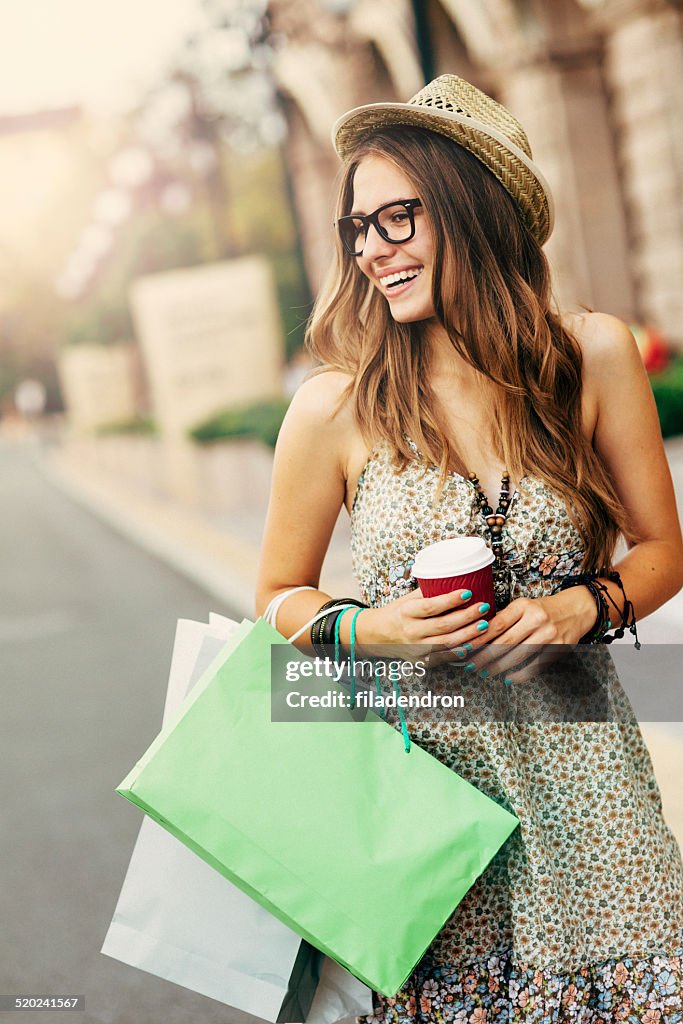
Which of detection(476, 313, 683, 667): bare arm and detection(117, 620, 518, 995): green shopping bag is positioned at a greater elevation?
detection(476, 313, 683, 667): bare arm

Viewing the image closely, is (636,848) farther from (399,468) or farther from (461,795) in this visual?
(399,468)

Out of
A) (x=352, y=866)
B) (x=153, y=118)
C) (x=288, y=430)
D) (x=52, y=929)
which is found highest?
(x=153, y=118)

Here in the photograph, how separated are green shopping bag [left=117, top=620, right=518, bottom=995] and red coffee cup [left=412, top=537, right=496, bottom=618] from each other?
224 mm

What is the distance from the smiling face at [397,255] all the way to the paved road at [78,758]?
220cm

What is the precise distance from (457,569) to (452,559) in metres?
0.01

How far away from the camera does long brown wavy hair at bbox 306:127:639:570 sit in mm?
1737


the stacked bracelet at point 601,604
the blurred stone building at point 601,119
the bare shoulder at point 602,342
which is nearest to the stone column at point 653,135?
the blurred stone building at point 601,119

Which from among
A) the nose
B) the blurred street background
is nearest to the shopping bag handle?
the nose

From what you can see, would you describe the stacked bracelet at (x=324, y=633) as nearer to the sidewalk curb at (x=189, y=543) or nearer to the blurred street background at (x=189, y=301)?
the blurred street background at (x=189, y=301)

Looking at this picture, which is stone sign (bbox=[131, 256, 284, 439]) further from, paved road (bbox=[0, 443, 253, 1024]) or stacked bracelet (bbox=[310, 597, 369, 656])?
stacked bracelet (bbox=[310, 597, 369, 656])

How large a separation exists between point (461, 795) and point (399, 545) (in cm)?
36

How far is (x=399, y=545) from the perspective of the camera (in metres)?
1.74

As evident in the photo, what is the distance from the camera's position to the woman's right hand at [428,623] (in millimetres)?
1543

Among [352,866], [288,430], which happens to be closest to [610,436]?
[288,430]
